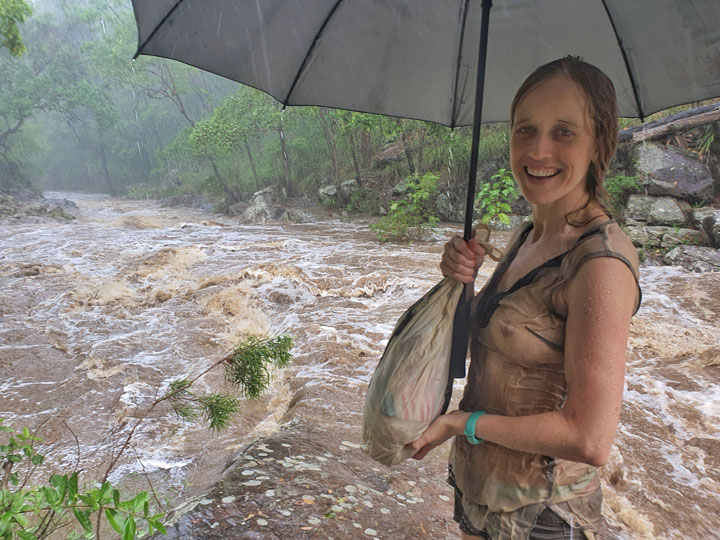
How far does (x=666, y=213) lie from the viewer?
8.17 m

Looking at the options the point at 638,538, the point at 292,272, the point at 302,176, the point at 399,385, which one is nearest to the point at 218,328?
the point at 292,272

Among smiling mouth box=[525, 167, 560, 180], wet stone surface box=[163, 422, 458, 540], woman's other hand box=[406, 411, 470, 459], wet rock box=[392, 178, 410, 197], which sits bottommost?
wet stone surface box=[163, 422, 458, 540]

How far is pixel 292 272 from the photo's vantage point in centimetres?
799

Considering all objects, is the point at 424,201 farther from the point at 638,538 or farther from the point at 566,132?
the point at 566,132

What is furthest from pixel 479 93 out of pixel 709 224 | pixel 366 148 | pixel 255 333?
pixel 366 148

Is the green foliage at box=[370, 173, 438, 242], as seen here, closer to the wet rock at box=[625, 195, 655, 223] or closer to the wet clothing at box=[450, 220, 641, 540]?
the wet rock at box=[625, 195, 655, 223]

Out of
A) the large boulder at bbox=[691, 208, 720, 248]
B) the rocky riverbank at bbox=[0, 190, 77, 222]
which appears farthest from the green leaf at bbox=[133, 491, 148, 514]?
the rocky riverbank at bbox=[0, 190, 77, 222]

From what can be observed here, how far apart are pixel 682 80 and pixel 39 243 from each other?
Result: 14462 mm

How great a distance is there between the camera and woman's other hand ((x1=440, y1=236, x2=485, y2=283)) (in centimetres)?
110

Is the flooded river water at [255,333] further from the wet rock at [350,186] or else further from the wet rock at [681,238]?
the wet rock at [350,186]

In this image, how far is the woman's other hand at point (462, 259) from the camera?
3.60 ft

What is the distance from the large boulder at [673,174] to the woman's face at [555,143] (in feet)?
30.6

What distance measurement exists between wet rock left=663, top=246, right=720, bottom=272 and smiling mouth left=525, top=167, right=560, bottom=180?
25.1 feet

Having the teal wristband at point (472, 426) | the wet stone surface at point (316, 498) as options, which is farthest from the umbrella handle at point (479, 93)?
the wet stone surface at point (316, 498)
